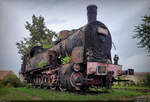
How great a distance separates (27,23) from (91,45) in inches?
846

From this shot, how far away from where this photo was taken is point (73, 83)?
8.39m

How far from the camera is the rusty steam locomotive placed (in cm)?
845

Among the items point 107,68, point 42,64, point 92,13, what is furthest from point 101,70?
point 42,64

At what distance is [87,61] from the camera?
8664mm

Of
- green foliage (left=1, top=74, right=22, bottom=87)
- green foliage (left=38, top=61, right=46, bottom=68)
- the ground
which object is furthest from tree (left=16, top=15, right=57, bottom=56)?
the ground

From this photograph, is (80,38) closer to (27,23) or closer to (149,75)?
(149,75)

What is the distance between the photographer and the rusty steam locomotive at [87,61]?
8445 mm

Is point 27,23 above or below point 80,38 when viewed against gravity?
above

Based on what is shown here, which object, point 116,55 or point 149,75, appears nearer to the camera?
point 116,55

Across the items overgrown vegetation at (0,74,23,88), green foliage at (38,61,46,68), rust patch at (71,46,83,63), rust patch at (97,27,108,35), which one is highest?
rust patch at (97,27,108,35)

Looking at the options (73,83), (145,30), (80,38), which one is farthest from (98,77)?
(145,30)

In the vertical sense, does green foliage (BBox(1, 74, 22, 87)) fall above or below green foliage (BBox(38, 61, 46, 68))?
below

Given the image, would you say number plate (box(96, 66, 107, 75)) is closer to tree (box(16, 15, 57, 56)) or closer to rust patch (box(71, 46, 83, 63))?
rust patch (box(71, 46, 83, 63))

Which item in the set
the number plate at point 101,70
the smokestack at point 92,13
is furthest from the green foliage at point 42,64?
the number plate at point 101,70
